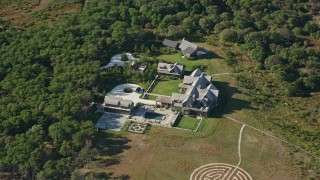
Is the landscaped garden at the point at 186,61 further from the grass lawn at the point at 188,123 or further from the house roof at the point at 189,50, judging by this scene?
the grass lawn at the point at 188,123

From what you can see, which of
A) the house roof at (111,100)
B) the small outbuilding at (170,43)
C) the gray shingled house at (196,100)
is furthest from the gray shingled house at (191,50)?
the house roof at (111,100)

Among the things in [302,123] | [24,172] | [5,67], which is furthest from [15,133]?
[302,123]

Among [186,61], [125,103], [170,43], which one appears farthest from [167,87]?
[170,43]

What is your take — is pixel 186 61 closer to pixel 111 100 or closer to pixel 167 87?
pixel 167 87

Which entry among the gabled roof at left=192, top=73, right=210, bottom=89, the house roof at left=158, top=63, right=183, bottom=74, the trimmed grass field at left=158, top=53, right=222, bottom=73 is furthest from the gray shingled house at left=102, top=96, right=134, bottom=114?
the trimmed grass field at left=158, top=53, right=222, bottom=73

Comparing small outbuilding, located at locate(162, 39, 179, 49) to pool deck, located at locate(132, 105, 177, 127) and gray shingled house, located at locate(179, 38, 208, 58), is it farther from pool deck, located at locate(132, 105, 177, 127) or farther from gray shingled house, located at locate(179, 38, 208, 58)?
pool deck, located at locate(132, 105, 177, 127)
